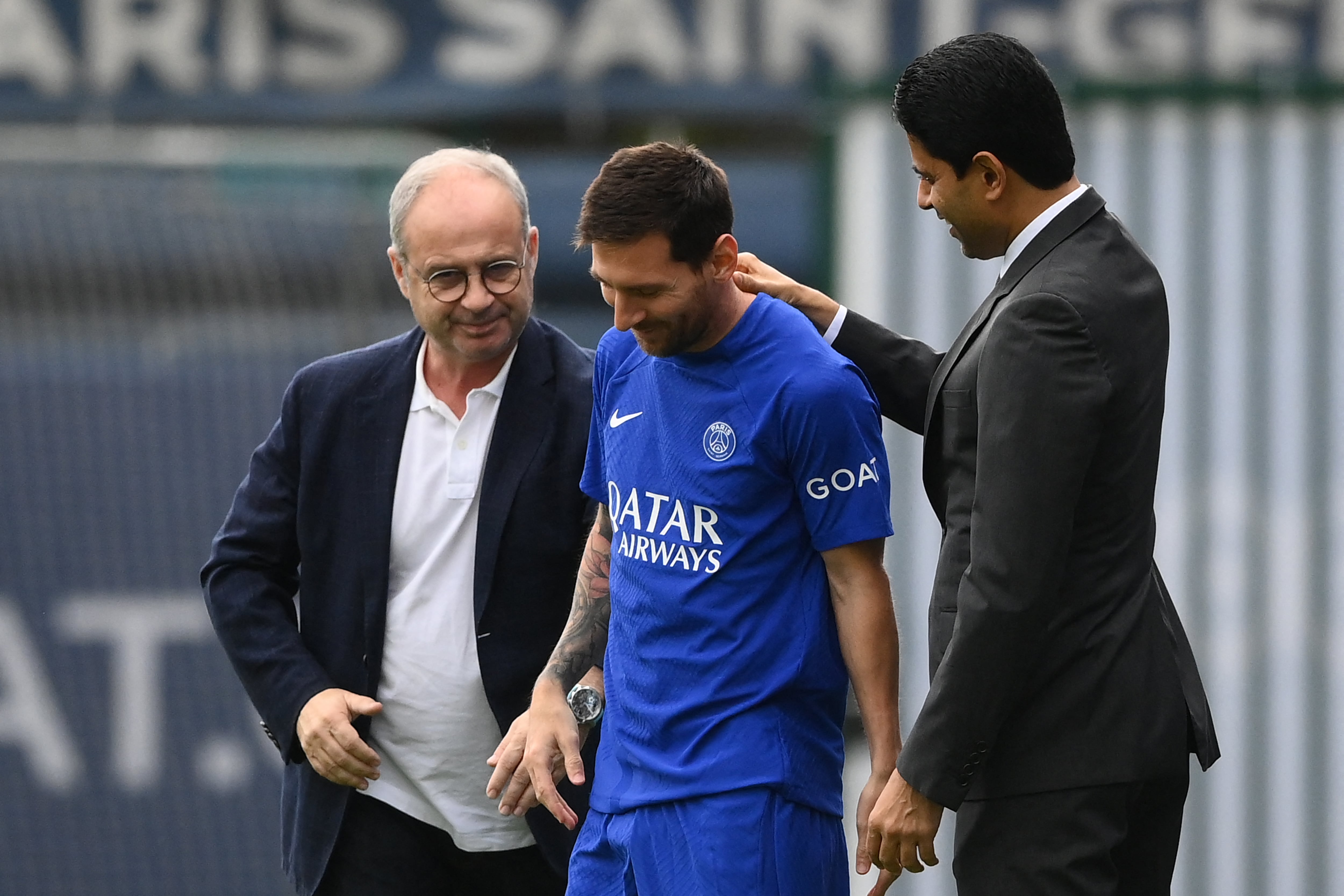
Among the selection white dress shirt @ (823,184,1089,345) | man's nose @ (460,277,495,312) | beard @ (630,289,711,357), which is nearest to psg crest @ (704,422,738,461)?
beard @ (630,289,711,357)

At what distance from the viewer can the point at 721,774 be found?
2283mm

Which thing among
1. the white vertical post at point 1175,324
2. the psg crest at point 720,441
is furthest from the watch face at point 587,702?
the white vertical post at point 1175,324

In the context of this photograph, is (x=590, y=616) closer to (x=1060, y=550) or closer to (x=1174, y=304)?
(x=1060, y=550)

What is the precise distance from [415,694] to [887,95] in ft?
6.73

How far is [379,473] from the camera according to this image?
110 inches

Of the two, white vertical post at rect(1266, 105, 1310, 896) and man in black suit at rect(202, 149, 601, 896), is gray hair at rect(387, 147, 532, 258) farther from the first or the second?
white vertical post at rect(1266, 105, 1310, 896)

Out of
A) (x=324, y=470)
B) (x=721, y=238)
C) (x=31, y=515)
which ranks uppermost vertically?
(x=721, y=238)

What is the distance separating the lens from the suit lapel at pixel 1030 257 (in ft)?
7.01

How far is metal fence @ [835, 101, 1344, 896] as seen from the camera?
13.8ft

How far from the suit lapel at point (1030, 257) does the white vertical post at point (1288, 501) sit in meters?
2.27

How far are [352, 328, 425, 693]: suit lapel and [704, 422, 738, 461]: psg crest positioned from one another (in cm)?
67

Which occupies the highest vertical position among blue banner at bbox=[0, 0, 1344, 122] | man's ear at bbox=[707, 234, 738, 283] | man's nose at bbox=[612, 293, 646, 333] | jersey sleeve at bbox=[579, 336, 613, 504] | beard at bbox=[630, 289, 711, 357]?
blue banner at bbox=[0, 0, 1344, 122]

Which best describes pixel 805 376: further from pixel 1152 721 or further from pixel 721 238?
pixel 1152 721

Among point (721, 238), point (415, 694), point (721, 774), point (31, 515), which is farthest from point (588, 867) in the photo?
point (31, 515)
